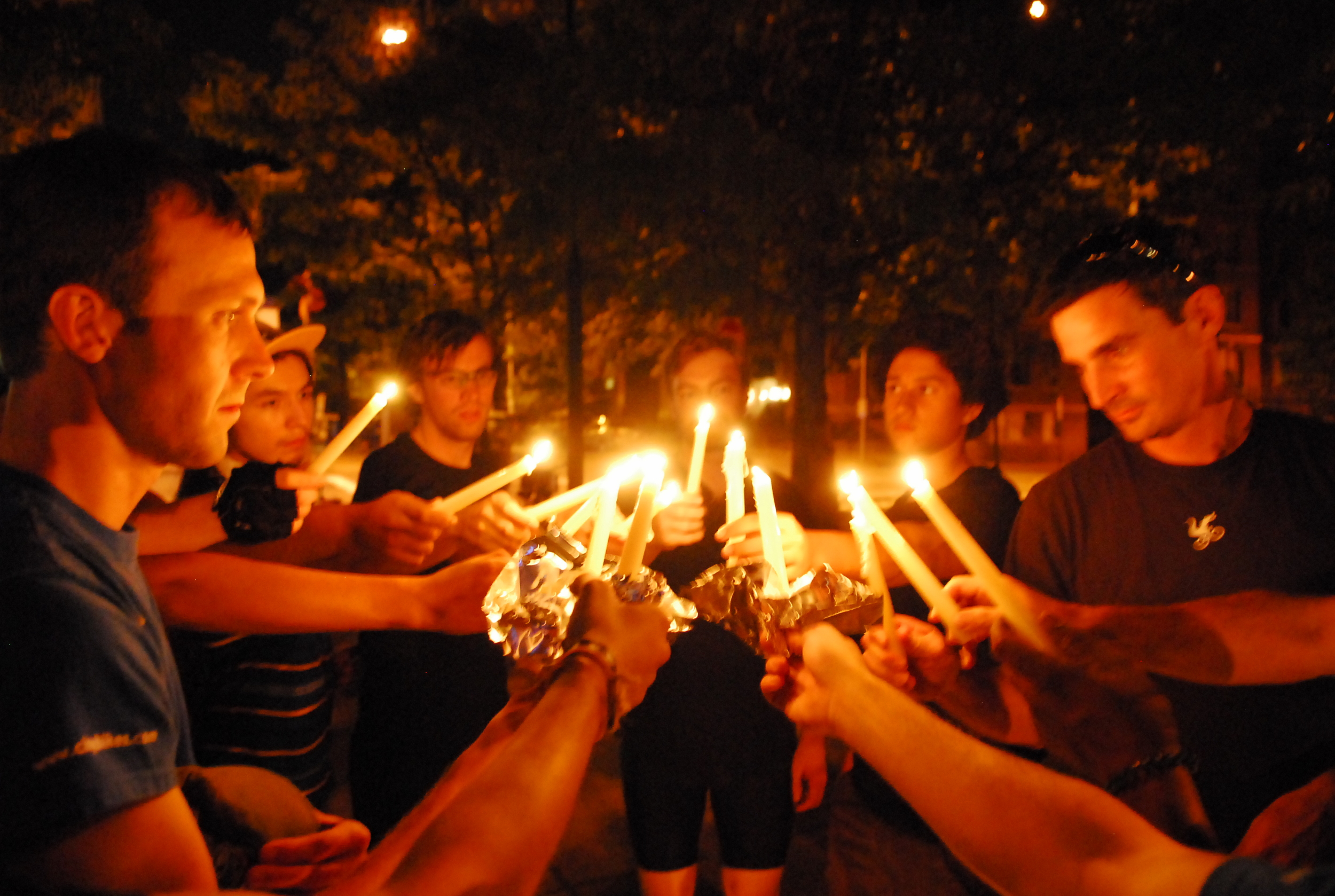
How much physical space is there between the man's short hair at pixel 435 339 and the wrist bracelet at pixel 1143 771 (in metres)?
3.45

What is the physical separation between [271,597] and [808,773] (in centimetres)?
240

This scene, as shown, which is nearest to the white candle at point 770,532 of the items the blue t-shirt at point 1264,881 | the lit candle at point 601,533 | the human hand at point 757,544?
the human hand at point 757,544

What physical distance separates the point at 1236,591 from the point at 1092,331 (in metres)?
0.89

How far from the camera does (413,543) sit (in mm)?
2682

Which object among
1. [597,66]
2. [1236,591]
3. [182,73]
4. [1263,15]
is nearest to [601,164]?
[597,66]

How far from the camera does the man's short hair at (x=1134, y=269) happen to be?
2.58m

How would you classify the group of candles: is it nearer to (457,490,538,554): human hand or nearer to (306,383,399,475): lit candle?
(306,383,399,475): lit candle

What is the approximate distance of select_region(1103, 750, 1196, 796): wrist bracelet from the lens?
5.86 ft

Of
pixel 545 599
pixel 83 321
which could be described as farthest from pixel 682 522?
pixel 83 321

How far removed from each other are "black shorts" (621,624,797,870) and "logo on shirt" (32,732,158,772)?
2384 mm

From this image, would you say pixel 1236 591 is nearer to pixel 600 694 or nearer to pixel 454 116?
pixel 600 694

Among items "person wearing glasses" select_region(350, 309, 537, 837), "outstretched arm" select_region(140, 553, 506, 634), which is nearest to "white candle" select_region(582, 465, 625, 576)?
"outstretched arm" select_region(140, 553, 506, 634)

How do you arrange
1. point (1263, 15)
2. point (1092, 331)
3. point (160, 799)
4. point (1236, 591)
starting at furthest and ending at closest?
point (1263, 15), point (1092, 331), point (1236, 591), point (160, 799)

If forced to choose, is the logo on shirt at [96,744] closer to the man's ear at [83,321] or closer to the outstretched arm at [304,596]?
the man's ear at [83,321]
